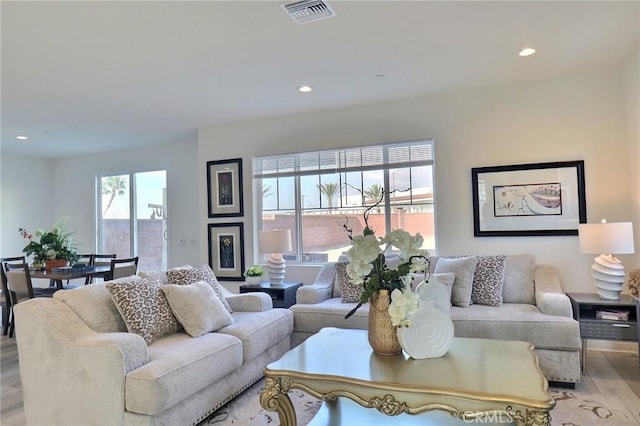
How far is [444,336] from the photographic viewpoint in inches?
82.2

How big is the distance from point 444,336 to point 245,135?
4.06 metres

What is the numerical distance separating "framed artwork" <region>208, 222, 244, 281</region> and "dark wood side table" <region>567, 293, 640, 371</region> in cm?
382

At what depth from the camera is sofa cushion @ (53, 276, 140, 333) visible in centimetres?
250

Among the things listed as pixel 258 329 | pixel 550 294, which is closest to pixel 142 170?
pixel 258 329

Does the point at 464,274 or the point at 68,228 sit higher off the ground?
the point at 68,228

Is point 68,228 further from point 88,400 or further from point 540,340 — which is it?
point 540,340

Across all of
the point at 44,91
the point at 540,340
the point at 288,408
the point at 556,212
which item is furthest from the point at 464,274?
the point at 44,91

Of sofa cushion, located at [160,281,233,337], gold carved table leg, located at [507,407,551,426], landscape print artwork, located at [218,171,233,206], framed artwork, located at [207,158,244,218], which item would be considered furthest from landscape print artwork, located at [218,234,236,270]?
gold carved table leg, located at [507,407,551,426]

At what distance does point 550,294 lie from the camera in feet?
11.0

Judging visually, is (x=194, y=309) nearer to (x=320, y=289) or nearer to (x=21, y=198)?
(x=320, y=289)

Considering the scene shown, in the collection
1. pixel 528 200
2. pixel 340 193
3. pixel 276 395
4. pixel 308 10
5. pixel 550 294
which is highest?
pixel 308 10

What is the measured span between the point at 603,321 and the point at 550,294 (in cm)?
41

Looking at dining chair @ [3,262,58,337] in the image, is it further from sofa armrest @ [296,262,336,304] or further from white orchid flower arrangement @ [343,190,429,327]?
white orchid flower arrangement @ [343,190,429,327]

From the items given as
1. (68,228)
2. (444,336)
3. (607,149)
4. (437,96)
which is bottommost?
(444,336)
